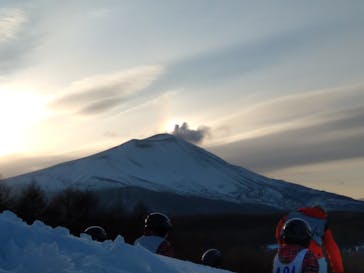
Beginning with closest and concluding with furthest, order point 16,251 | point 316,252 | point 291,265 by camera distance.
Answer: point 16,251 < point 291,265 < point 316,252

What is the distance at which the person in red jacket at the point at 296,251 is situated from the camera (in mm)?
8202

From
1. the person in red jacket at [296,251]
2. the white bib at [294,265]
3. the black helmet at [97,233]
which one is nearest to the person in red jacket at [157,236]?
the black helmet at [97,233]

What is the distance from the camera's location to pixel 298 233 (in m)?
8.41

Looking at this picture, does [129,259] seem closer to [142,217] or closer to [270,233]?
[142,217]

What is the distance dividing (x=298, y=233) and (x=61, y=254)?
2.83m

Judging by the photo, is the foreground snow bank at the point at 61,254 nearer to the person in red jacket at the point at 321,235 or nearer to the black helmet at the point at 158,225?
the person in red jacket at the point at 321,235

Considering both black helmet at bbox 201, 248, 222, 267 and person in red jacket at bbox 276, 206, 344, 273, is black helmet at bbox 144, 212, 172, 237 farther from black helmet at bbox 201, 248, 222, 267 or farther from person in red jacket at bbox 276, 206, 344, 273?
black helmet at bbox 201, 248, 222, 267

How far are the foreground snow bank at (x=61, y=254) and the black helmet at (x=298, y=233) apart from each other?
129cm

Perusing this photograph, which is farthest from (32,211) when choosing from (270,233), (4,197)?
(270,233)

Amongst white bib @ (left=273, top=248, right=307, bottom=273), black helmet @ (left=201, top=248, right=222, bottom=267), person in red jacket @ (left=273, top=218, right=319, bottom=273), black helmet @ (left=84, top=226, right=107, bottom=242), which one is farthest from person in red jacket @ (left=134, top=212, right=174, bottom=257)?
black helmet @ (left=201, top=248, right=222, bottom=267)

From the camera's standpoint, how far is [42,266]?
21.5ft

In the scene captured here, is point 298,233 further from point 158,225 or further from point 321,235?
point 158,225

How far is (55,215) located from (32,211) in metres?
2.70

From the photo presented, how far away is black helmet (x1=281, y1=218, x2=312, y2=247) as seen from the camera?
8.41 m
